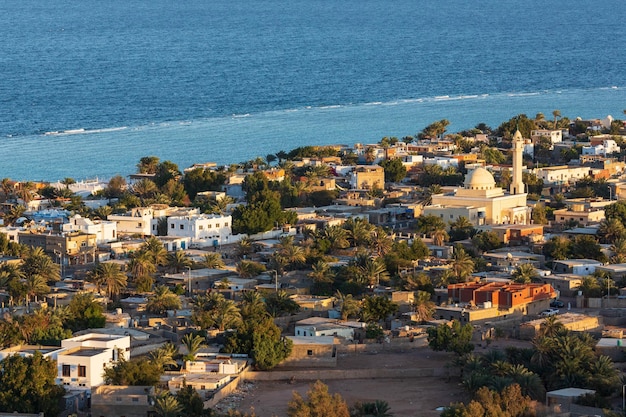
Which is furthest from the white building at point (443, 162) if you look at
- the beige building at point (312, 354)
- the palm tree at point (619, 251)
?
the beige building at point (312, 354)

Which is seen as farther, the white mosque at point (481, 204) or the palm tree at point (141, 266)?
the white mosque at point (481, 204)

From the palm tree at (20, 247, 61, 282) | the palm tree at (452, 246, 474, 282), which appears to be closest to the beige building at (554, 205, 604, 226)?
the palm tree at (452, 246, 474, 282)

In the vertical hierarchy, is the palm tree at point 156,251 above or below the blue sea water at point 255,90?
below

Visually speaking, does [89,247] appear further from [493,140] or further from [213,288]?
[493,140]

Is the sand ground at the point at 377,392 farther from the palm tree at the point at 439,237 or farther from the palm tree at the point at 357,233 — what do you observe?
the palm tree at the point at 439,237

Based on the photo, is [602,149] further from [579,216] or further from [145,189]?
[145,189]

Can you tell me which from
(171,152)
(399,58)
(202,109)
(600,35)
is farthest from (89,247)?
(600,35)

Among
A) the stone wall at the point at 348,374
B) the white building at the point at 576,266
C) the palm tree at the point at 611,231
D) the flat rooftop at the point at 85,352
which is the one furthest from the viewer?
the palm tree at the point at 611,231
